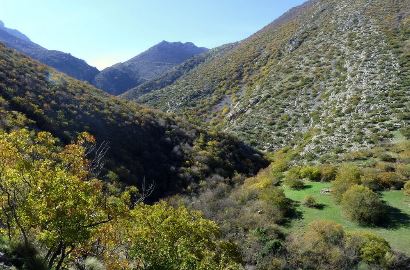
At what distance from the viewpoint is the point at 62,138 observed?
2997cm

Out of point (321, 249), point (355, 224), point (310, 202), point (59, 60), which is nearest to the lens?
point (321, 249)

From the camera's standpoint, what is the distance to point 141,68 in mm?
146000

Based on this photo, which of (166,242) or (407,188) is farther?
(407,188)

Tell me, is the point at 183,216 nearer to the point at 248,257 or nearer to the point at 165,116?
the point at 248,257

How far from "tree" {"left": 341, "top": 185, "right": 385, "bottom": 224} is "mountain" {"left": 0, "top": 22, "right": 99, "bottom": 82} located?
393 ft

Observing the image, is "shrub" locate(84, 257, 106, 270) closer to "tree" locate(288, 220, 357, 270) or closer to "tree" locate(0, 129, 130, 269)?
"tree" locate(0, 129, 130, 269)

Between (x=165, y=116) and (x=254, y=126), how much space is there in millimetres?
9777

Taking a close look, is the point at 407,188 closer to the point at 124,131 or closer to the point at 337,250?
the point at 337,250

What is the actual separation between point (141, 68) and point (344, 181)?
127206mm

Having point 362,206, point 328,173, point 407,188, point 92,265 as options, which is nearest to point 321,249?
point 362,206

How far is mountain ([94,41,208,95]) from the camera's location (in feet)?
424

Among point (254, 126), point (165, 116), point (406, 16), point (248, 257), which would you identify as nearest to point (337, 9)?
point (406, 16)

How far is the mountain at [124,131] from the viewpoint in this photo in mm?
30531

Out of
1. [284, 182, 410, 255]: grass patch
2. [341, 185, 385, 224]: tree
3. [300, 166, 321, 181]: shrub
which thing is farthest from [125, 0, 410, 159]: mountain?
[341, 185, 385, 224]: tree
